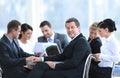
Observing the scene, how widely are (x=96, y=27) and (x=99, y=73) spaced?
0.78 m

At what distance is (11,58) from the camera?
364 cm

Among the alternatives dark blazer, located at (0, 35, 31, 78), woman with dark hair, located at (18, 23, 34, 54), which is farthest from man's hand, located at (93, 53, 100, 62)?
woman with dark hair, located at (18, 23, 34, 54)

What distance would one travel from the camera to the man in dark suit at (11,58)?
3.60m

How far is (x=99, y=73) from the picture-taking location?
3666 millimetres

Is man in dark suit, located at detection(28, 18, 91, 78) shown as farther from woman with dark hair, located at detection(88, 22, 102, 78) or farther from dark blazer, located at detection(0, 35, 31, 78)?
woman with dark hair, located at detection(88, 22, 102, 78)

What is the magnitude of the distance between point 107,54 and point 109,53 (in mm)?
27

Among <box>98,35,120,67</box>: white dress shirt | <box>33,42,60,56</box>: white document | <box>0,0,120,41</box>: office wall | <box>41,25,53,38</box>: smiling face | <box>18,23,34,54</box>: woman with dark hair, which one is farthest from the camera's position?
<box>0,0,120,41</box>: office wall

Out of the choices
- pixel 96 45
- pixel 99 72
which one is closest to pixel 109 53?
pixel 99 72

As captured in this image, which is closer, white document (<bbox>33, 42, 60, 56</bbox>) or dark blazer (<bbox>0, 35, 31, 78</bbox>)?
dark blazer (<bbox>0, 35, 31, 78</bbox>)

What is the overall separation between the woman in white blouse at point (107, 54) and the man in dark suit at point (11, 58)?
0.80 m

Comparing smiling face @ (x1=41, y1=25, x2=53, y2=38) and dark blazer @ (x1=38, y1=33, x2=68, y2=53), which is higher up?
smiling face @ (x1=41, y1=25, x2=53, y2=38)

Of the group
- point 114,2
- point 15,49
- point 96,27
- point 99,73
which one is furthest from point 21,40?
point 114,2

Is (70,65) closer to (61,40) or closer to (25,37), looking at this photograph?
(61,40)

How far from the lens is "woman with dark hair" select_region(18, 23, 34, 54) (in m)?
4.52
